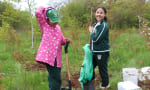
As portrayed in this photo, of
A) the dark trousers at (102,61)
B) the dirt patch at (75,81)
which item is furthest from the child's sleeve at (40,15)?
the dirt patch at (75,81)

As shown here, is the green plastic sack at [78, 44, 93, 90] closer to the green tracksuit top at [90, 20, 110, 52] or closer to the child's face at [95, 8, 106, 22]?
the green tracksuit top at [90, 20, 110, 52]

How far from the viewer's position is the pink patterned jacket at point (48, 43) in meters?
2.25

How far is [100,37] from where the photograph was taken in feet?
8.58

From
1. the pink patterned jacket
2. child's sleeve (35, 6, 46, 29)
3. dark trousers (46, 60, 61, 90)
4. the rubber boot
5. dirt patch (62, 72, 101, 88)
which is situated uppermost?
child's sleeve (35, 6, 46, 29)

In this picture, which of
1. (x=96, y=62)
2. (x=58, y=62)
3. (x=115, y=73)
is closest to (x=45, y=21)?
(x=58, y=62)

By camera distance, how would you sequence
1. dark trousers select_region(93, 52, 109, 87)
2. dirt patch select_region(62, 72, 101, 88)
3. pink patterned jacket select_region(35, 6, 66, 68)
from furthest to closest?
1. dirt patch select_region(62, 72, 101, 88)
2. dark trousers select_region(93, 52, 109, 87)
3. pink patterned jacket select_region(35, 6, 66, 68)

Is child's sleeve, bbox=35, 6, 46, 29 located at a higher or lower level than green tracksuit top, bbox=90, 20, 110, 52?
higher

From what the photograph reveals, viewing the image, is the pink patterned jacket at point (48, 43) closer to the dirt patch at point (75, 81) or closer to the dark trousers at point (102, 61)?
the dark trousers at point (102, 61)

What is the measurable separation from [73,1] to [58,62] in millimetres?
17058

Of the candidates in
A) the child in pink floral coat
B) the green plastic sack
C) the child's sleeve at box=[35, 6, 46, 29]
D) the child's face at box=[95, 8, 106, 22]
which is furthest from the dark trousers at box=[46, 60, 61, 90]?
the child's face at box=[95, 8, 106, 22]

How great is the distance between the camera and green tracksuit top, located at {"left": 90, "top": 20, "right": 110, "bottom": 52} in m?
2.62

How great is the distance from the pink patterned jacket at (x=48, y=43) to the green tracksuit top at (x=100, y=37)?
1.99 feet

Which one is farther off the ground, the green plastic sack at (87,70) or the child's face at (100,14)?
the child's face at (100,14)

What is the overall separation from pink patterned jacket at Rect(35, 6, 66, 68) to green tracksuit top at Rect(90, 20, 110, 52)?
606 millimetres
